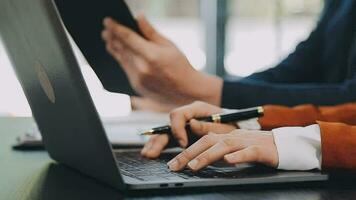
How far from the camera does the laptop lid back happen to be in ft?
2.23

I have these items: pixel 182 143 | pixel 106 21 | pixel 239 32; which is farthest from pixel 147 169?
pixel 239 32

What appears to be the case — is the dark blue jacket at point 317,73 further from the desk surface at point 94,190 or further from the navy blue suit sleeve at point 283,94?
the desk surface at point 94,190

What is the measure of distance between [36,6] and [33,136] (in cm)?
48

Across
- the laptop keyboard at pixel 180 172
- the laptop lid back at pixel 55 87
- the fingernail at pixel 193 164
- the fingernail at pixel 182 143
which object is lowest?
the fingernail at pixel 182 143

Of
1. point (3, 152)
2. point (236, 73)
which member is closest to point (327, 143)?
point (3, 152)

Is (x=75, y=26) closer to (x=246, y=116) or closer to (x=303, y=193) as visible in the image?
(x=246, y=116)

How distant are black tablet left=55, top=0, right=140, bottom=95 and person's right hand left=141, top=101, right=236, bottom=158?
19cm

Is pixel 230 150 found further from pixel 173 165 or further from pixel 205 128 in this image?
pixel 205 128

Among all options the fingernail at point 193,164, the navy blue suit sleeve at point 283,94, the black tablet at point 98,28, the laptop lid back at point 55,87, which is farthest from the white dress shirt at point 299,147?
the navy blue suit sleeve at point 283,94

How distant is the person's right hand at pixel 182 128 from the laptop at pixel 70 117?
1.0 inches

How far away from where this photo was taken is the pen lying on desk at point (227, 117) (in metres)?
1.00

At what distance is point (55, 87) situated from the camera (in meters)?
0.77

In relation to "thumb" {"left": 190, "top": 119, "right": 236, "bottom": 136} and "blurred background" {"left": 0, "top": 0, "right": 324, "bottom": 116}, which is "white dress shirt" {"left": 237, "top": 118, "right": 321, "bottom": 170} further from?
"blurred background" {"left": 0, "top": 0, "right": 324, "bottom": 116}

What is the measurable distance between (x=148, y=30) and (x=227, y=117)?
283 millimetres
